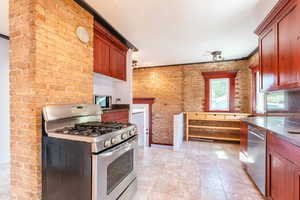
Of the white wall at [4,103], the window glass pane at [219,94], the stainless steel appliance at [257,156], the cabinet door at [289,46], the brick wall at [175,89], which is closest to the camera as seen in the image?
the cabinet door at [289,46]

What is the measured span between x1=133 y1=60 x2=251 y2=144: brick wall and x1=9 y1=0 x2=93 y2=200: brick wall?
158 inches

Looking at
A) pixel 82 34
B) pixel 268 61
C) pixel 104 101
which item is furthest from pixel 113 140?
pixel 268 61

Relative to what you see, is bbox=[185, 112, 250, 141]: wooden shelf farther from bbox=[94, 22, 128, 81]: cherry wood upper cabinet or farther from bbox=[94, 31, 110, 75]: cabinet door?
bbox=[94, 31, 110, 75]: cabinet door

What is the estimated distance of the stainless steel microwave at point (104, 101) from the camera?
9.78 feet

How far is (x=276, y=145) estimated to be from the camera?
5.05ft

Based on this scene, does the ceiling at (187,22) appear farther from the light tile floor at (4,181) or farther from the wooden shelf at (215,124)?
the light tile floor at (4,181)

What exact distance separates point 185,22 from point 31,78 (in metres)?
2.31

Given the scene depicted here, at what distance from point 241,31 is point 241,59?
2168 millimetres

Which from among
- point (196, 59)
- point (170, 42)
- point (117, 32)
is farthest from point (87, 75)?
point (196, 59)

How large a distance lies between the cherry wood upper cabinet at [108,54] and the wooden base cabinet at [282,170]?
2.63 metres

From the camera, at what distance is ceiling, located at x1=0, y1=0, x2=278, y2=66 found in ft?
6.54

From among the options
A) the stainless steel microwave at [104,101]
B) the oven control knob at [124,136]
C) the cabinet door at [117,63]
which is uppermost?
the cabinet door at [117,63]

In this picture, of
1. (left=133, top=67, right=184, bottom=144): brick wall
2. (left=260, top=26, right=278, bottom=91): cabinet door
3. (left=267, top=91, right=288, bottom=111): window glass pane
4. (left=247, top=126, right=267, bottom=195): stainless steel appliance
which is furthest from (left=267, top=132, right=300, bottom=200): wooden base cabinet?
(left=133, top=67, right=184, bottom=144): brick wall

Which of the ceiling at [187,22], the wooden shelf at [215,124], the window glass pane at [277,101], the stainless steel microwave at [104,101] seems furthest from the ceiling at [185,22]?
the wooden shelf at [215,124]
